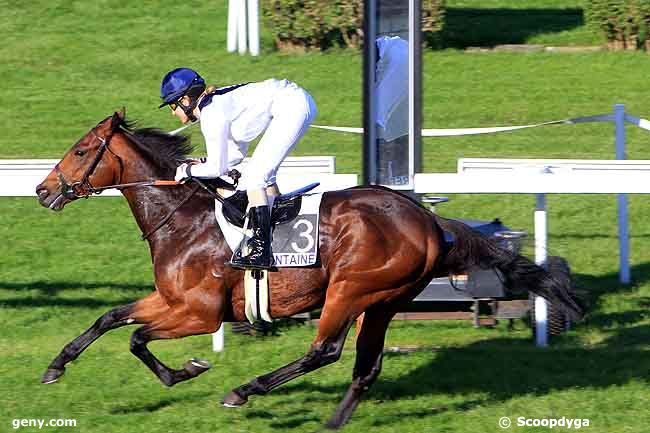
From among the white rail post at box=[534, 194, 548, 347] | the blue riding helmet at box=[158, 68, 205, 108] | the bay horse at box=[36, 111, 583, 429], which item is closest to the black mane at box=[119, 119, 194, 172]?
the bay horse at box=[36, 111, 583, 429]

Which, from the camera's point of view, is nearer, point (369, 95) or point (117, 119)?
point (117, 119)

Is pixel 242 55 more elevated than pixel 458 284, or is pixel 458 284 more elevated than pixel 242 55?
pixel 242 55

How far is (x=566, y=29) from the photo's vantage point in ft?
53.6

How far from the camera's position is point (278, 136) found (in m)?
5.77

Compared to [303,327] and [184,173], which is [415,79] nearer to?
→ [303,327]

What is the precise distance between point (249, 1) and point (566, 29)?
474 centimetres

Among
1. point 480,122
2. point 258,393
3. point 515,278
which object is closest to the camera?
point 258,393

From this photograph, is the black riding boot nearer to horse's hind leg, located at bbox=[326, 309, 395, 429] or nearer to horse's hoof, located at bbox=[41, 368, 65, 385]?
horse's hind leg, located at bbox=[326, 309, 395, 429]

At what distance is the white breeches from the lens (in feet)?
18.8

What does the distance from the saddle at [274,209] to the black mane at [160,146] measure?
44 centimetres

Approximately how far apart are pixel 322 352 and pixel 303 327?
174cm

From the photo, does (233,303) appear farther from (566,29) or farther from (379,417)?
(566,29)

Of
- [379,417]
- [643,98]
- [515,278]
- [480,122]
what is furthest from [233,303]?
[643,98]

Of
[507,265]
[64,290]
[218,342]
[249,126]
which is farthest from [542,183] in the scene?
[64,290]
